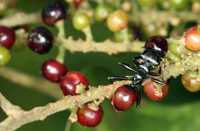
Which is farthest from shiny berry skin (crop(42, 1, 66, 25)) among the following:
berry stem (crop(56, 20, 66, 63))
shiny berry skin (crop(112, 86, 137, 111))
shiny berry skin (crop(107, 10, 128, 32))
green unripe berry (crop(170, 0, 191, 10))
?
shiny berry skin (crop(112, 86, 137, 111))

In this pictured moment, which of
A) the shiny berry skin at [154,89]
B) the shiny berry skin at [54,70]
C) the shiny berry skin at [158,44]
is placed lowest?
the shiny berry skin at [54,70]

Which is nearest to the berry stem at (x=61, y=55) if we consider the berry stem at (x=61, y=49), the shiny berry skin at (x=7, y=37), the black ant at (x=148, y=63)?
the berry stem at (x=61, y=49)

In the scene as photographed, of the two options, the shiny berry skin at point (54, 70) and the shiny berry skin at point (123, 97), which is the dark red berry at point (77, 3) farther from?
the shiny berry skin at point (123, 97)

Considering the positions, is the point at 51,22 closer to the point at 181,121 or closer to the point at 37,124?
the point at 37,124

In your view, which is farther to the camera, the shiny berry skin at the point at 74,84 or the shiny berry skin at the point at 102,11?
the shiny berry skin at the point at 102,11

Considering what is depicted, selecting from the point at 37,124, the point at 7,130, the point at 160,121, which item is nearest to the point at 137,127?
the point at 160,121

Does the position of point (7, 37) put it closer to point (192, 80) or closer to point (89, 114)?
point (89, 114)

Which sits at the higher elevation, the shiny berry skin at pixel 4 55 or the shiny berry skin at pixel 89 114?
the shiny berry skin at pixel 4 55

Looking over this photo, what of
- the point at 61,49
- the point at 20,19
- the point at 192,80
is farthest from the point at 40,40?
the point at 192,80
